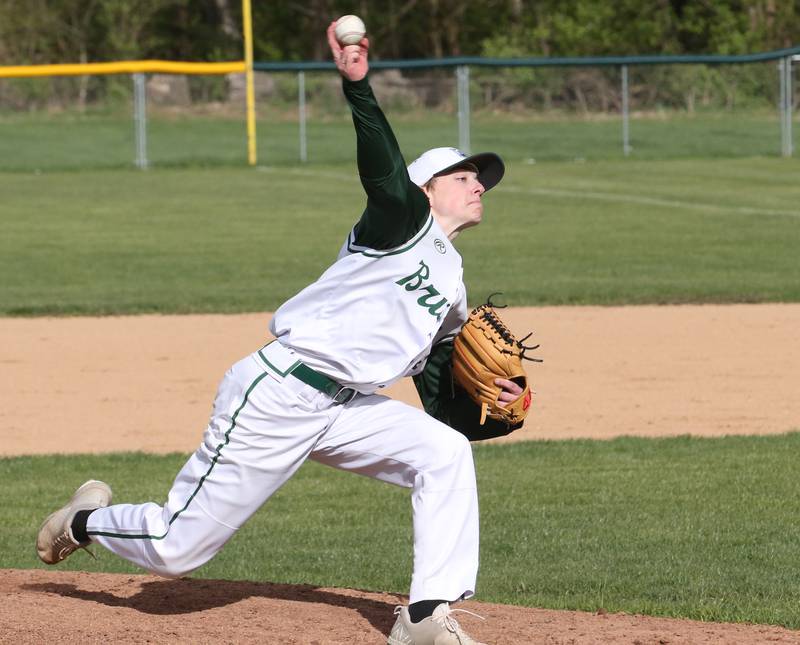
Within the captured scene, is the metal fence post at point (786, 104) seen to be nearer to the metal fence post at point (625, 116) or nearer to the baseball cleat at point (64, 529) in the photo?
the metal fence post at point (625, 116)

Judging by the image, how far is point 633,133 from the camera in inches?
1184

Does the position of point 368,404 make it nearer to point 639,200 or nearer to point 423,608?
point 423,608

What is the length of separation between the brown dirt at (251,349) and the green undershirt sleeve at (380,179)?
125cm

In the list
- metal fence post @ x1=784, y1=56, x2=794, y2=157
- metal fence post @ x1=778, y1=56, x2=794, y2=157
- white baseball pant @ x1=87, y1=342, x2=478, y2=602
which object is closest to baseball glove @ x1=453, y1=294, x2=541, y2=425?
white baseball pant @ x1=87, y1=342, x2=478, y2=602

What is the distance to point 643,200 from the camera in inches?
826

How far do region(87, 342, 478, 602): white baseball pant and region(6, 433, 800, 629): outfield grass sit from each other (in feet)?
3.67

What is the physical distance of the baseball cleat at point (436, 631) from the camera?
431 cm

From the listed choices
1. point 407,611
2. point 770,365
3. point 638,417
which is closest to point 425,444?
point 407,611

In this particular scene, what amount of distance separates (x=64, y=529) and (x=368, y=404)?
1.20 metres

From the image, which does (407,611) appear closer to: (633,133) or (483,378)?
(483,378)

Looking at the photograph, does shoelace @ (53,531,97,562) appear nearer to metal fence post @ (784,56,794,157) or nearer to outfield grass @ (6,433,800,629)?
outfield grass @ (6,433,800,629)

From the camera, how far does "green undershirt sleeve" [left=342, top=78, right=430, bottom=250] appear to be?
4.23 m

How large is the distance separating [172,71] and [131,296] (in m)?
14.4

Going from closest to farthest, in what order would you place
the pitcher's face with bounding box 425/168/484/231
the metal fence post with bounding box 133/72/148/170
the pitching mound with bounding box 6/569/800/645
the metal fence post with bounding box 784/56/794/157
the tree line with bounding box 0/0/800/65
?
the pitching mound with bounding box 6/569/800/645 → the pitcher's face with bounding box 425/168/484/231 → the metal fence post with bounding box 133/72/148/170 → the metal fence post with bounding box 784/56/794/157 → the tree line with bounding box 0/0/800/65
